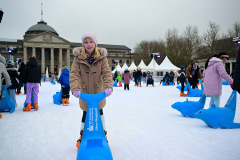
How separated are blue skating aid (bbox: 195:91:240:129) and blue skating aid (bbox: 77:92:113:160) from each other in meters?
2.68

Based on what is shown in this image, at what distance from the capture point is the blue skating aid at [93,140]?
85.1 inches

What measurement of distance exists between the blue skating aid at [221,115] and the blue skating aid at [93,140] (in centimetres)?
268

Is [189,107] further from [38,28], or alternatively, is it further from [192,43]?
[38,28]

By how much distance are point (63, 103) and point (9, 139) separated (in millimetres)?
4701

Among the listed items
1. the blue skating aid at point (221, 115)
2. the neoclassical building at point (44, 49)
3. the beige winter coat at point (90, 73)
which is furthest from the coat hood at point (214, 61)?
the neoclassical building at point (44, 49)

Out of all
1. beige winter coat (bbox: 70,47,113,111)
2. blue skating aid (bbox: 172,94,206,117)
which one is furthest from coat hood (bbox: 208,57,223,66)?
beige winter coat (bbox: 70,47,113,111)

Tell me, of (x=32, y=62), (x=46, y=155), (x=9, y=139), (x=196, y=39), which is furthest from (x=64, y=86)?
(x=196, y=39)

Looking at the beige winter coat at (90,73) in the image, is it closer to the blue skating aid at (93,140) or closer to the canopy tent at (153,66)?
the blue skating aid at (93,140)

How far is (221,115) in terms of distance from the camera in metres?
4.30

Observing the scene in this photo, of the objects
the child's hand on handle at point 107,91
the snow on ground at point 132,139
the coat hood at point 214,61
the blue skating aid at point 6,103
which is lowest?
the snow on ground at point 132,139

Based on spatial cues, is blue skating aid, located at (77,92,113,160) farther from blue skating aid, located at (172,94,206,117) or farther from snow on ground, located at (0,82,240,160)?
blue skating aid, located at (172,94,206,117)

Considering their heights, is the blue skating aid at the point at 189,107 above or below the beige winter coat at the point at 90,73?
below

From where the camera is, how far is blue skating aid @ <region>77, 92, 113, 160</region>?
7.09 feet

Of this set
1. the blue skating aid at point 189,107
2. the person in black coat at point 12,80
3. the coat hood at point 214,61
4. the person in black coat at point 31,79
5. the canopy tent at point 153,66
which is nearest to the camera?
the coat hood at point 214,61
